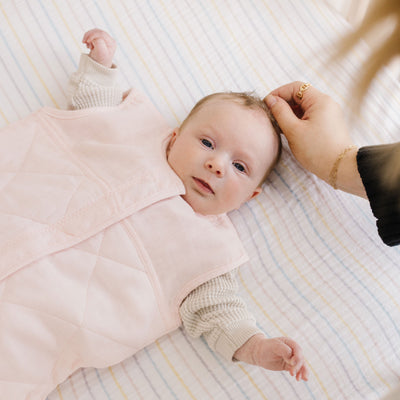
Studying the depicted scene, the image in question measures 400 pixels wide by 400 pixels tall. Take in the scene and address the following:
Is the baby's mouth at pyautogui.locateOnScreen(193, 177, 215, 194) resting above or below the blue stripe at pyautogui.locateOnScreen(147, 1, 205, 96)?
below

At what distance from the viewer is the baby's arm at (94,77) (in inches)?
47.5

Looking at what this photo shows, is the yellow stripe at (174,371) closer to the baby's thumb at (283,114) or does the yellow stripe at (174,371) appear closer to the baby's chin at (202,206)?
→ the baby's chin at (202,206)

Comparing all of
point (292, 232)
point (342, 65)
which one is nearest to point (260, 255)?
point (292, 232)

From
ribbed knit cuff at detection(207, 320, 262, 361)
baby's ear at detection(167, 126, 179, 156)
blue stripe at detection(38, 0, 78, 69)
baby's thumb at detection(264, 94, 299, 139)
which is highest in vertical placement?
blue stripe at detection(38, 0, 78, 69)

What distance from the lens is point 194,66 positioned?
4.60 feet

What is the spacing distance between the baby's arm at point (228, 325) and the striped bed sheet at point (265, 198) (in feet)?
0.21

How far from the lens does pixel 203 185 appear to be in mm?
1108

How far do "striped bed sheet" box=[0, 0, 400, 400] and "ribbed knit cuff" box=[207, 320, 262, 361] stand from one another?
6 cm

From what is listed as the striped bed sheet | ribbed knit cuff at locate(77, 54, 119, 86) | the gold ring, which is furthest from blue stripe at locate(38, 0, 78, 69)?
the gold ring

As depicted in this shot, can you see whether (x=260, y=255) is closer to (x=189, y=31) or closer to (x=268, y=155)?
(x=268, y=155)

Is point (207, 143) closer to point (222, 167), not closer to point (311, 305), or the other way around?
point (222, 167)

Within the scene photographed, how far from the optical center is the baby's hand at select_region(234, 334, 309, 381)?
92cm

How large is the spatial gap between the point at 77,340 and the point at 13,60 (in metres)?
0.76

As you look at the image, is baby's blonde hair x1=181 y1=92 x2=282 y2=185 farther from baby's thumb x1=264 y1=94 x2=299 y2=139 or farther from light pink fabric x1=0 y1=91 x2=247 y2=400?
light pink fabric x1=0 y1=91 x2=247 y2=400
